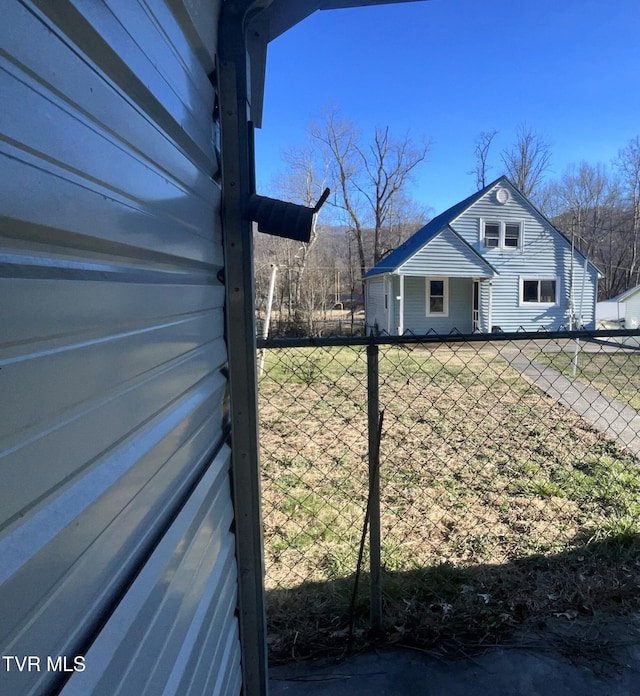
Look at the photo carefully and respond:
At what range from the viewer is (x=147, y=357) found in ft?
2.80

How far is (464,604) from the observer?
2.14 meters

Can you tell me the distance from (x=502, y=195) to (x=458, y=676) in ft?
55.3

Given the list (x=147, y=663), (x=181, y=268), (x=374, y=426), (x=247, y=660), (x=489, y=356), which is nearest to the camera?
(x=147, y=663)

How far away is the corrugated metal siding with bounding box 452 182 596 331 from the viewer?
1611 cm

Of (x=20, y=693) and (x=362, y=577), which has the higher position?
(x=20, y=693)

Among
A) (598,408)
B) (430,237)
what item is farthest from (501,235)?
(598,408)

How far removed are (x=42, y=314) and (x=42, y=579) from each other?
1.01ft

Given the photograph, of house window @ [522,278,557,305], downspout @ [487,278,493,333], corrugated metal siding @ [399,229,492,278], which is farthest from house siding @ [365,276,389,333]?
house window @ [522,278,557,305]

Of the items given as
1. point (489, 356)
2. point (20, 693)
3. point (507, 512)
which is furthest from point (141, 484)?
point (489, 356)

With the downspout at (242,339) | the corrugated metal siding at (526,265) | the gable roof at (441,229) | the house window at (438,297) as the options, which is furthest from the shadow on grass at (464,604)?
the corrugated metal siding at (526,265)

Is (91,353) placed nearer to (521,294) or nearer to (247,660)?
(247,660)

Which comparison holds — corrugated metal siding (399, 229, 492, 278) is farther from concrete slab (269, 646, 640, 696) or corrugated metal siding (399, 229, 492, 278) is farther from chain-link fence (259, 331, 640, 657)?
concrete slab (269, 646, 640, 696)

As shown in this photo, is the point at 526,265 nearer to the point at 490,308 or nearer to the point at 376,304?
the point at 490,308

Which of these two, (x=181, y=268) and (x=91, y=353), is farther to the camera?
(x=181, y=268)
